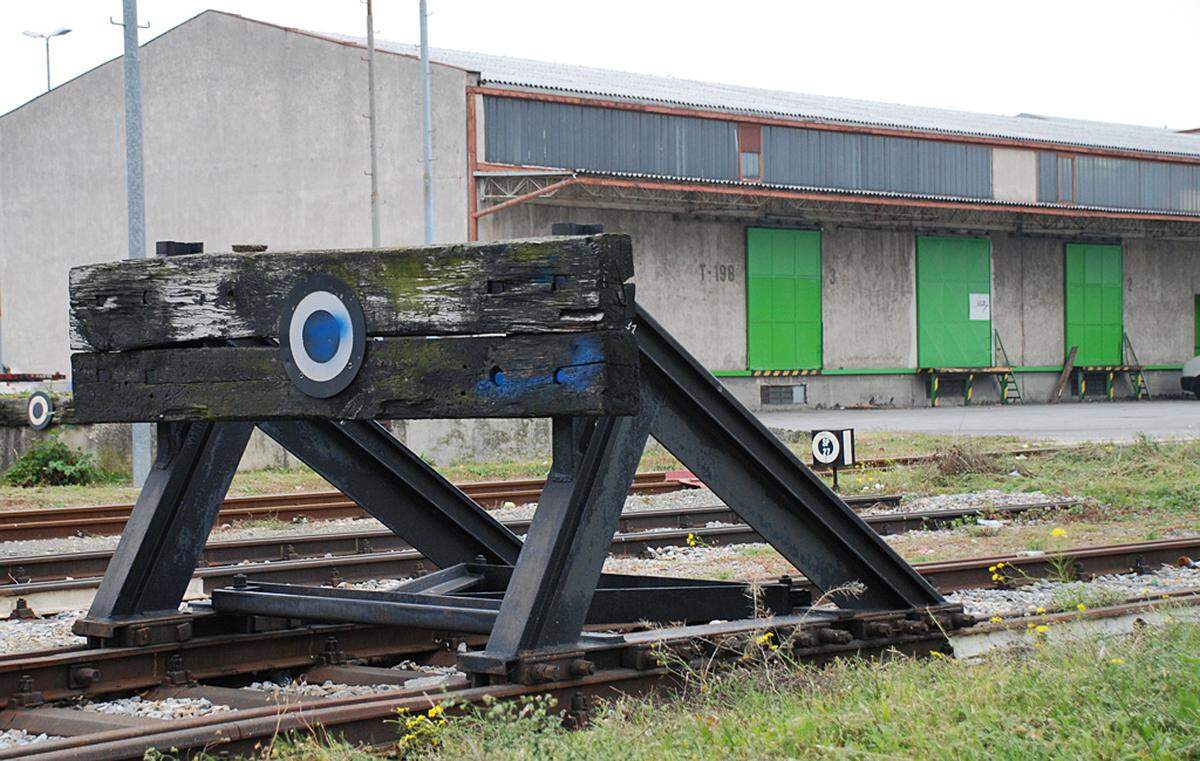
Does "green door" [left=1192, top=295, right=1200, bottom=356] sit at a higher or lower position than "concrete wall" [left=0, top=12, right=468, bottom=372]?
lower

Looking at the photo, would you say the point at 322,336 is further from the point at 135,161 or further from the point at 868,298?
the point at 868,298

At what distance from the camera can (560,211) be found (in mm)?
30812

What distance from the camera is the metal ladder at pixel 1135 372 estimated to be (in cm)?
4103

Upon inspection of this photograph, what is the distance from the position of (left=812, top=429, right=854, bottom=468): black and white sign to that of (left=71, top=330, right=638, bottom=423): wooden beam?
9917 millimetres

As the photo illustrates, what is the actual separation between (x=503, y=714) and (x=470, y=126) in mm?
25168

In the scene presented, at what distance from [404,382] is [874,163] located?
1233 inches

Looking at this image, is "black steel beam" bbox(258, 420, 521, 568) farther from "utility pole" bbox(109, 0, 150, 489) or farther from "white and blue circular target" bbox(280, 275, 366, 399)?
Result: "utility pole" bbox(109, 0, 150, 489)

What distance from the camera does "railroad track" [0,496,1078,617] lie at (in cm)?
848

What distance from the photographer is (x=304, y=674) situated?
584cm

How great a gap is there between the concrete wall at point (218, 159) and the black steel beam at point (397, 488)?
75.8 ft

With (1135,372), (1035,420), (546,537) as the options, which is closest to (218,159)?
(1035,420)

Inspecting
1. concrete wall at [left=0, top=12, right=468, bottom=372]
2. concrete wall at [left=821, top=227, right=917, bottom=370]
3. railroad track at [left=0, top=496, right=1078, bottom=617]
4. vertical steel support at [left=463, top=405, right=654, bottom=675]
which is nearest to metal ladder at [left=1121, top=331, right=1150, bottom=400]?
concrete wall at [left=821, top=227, right=917, bottom=370]

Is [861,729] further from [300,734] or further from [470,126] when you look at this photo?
[470,126]

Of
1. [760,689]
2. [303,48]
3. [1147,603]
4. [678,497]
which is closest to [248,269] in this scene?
[760,689]
